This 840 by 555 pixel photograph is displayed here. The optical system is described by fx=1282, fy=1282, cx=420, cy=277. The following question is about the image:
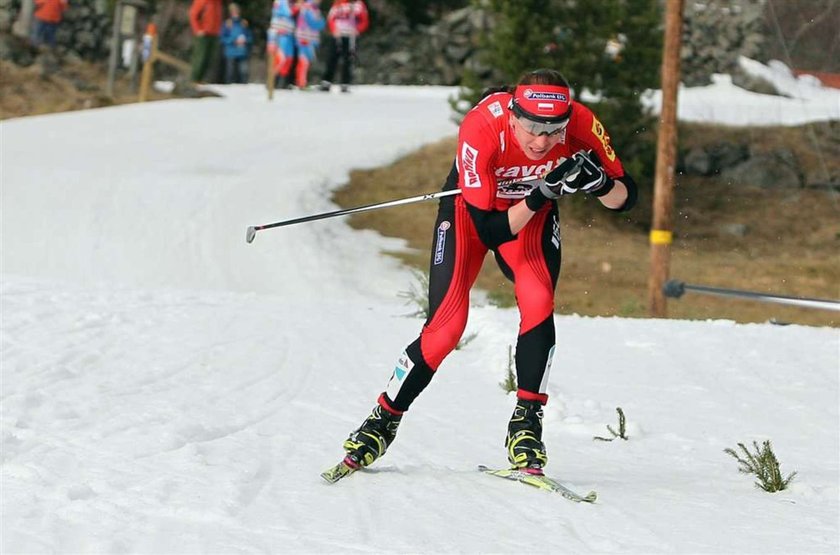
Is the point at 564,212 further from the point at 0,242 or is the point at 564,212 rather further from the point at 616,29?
the point at 0,242

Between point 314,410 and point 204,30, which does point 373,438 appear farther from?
point 204,30

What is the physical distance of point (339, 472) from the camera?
5.15 m

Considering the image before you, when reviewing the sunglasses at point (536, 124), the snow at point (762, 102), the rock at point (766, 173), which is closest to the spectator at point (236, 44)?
the snow at point (762, 102)

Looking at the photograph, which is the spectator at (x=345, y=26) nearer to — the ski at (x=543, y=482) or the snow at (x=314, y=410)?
the snow at (x=314, y=410)

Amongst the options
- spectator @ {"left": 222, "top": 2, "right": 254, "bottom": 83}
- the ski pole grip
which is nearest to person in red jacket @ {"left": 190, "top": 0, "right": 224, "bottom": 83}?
spectator @ {"left": 222, "top": 2, "right": 254, "bottom": 83}

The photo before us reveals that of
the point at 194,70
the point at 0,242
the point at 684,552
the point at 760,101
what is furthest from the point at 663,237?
the point at 194,70

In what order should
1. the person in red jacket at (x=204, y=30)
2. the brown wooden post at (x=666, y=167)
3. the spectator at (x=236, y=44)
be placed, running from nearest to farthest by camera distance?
the brown wooden post at (x=666, y=167), the person in red jacket at (x=204, y=30), the spectator at (x=236, y=44)

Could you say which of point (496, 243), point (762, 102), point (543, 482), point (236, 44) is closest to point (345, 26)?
point (236, 44)

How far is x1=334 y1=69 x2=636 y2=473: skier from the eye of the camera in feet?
16.4

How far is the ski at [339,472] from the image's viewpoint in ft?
16.8

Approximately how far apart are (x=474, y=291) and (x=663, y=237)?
2.40m

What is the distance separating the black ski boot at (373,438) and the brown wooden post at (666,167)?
854 cm

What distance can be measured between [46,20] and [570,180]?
852 inches

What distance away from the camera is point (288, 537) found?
166 inches
